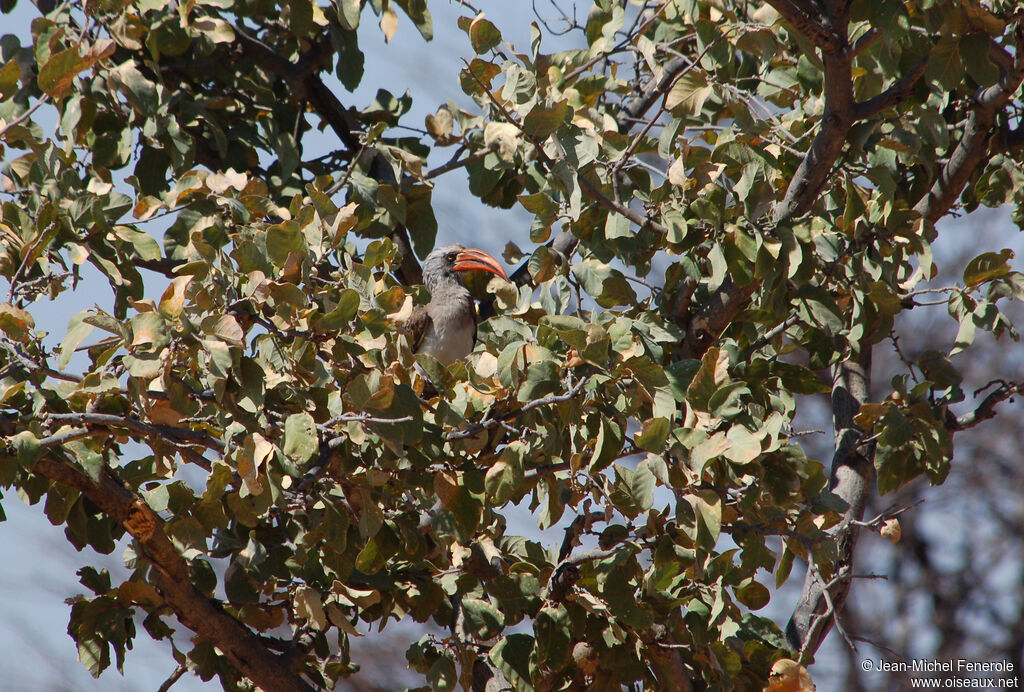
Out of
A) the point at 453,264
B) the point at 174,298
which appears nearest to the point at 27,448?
the point at 174,298

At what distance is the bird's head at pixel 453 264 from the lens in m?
5.20

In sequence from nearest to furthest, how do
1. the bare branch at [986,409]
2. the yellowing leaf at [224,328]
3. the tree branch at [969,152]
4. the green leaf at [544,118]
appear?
the yellowing leaf at [224,328]
the green leaf at [544,118]
the tree branch at [969,152]
the bare branch at [986,409]

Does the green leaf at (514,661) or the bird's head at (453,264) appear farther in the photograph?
the bird's head at (453,264)

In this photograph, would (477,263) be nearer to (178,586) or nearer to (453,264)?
(453,264)

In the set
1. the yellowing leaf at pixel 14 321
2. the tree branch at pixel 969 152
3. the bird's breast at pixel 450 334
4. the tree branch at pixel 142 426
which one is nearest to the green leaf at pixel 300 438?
the tree branch at pixel 142 426

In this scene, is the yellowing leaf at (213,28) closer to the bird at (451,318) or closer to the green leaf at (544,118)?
the green leaf at (544,118)

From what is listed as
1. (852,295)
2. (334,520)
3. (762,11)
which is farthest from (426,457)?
(762,11)

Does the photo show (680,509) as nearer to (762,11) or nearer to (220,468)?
(220,468)

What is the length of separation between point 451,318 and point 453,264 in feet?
2.49

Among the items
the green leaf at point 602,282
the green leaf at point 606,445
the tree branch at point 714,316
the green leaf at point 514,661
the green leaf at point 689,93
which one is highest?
the green leaf at point 689,93

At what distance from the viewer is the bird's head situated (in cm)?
520

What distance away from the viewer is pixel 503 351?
2551 mm

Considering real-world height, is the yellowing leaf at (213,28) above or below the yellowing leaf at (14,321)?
above

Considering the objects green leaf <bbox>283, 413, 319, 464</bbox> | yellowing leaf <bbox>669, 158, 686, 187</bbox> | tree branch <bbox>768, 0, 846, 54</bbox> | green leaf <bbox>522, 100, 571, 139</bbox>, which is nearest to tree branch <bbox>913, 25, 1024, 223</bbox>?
tree branch <bbox>768, 0, 846, 54</bbox>
